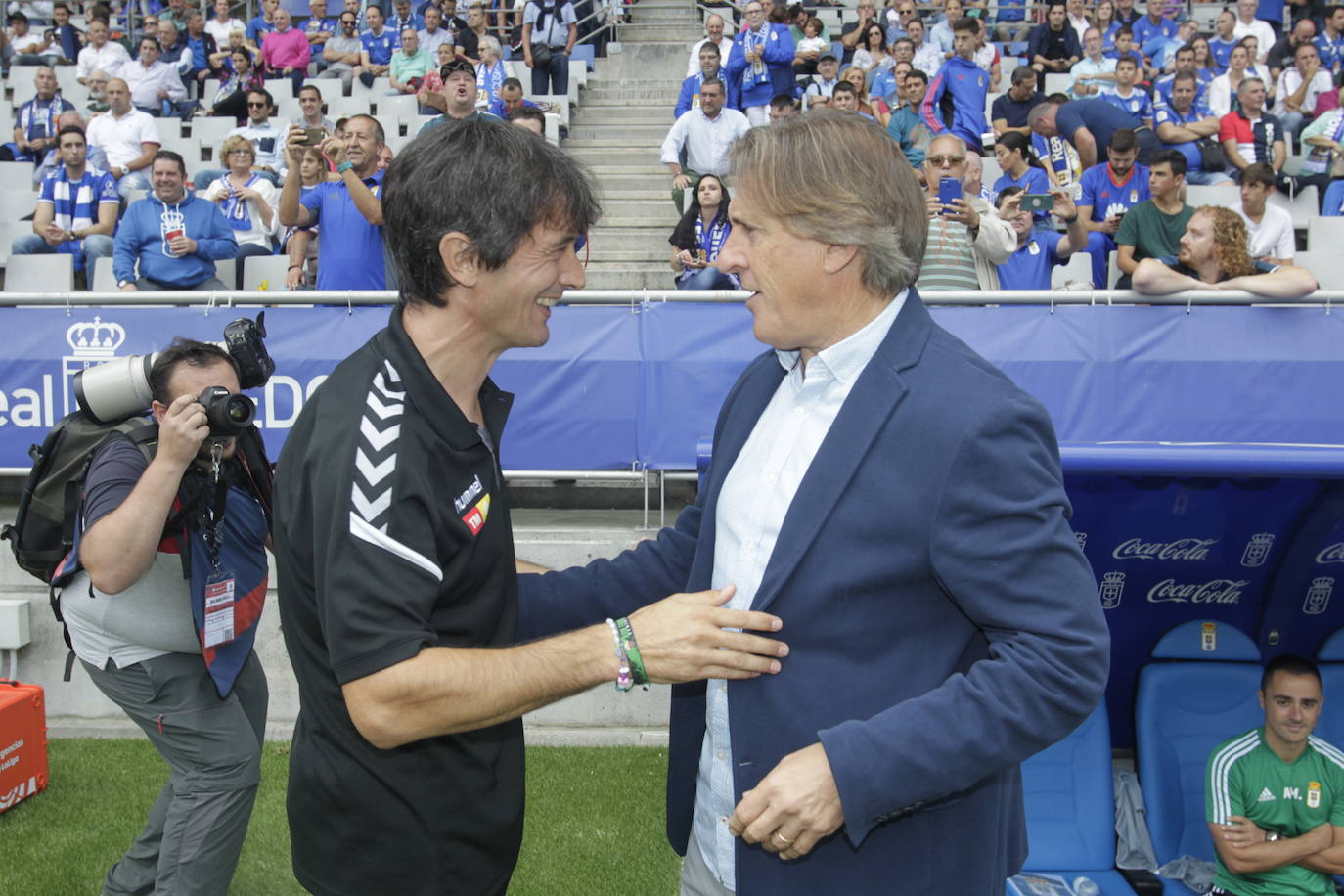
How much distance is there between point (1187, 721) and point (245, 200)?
785 cm

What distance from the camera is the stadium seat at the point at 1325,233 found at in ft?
29.5

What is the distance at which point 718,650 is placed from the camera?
6.36 ft

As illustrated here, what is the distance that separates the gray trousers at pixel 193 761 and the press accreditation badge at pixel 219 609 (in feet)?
0.64

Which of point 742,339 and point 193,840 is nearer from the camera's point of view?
point 193,840

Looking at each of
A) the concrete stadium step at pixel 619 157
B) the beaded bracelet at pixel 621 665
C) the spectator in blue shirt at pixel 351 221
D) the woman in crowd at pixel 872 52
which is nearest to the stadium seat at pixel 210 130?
the concrete stadium step at pixel 619 157

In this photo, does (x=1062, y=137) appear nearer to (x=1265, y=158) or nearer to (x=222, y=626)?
(x=1265, y=158)

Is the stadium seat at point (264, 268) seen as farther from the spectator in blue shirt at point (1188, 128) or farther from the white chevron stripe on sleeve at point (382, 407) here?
the spectator in blue shirt at point (1188, 128)

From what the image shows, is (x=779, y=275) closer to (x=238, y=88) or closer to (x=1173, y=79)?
(x=1173, y=79)

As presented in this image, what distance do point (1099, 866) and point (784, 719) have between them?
310 centimetres

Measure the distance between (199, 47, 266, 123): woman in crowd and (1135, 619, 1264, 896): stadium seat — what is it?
37.4ft

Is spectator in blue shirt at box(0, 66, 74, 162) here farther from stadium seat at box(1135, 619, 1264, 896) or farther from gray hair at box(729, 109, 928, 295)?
gray hair at box(729, 109, 928, 295)

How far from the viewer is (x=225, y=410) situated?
331 centimetres

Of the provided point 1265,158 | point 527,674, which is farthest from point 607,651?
point 1265,158

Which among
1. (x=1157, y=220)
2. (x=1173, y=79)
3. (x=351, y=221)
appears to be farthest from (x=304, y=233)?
(x=1173, y=79)
